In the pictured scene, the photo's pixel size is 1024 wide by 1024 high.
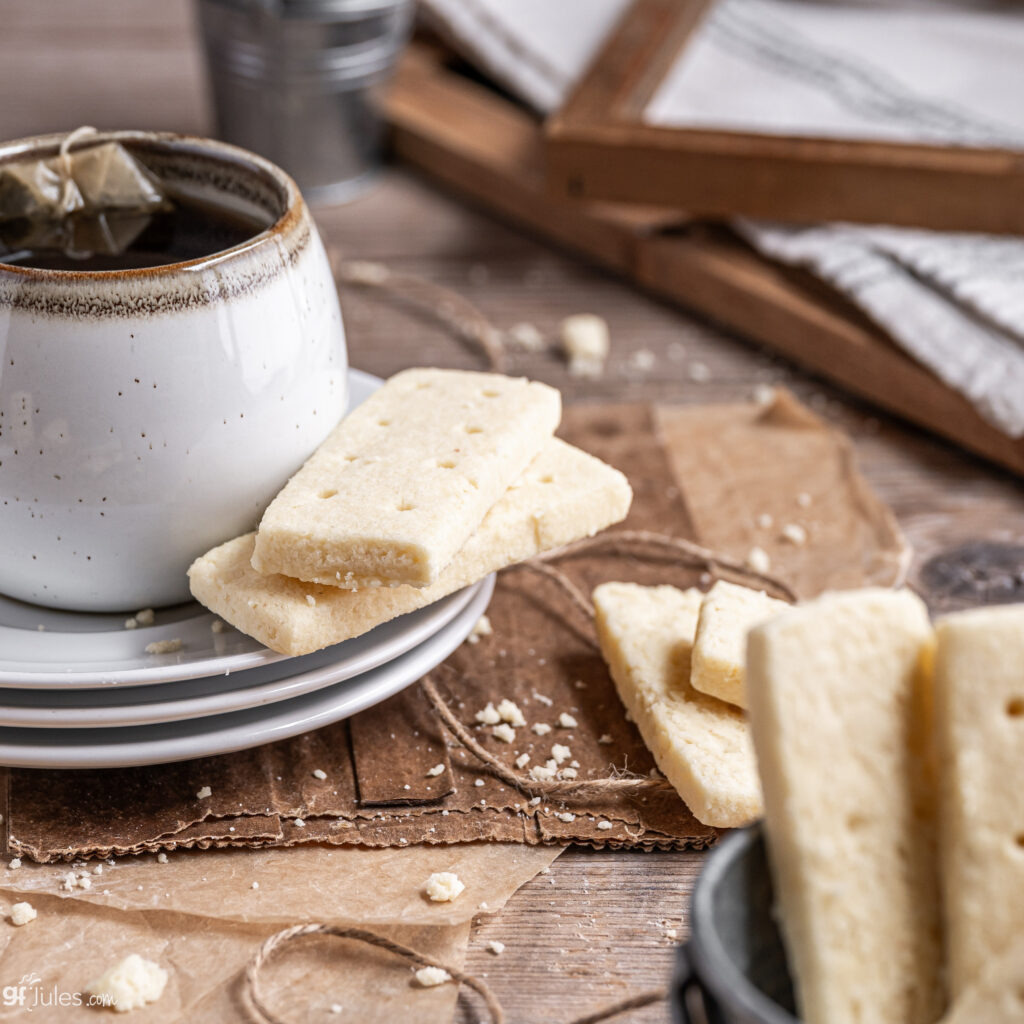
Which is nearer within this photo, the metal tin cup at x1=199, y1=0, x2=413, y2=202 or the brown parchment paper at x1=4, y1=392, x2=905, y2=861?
the brown parchment paper at x1=4, y1=392, x2=905, y2=861

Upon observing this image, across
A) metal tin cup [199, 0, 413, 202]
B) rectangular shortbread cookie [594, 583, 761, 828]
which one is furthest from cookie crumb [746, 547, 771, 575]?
metal tin cup [199, 0, 413, 202]

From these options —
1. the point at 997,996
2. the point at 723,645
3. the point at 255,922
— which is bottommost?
the point at 255,922

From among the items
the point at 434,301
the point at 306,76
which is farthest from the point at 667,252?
the point at 306,76

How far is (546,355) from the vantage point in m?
1.59

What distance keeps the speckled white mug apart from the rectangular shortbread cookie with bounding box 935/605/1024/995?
49cm

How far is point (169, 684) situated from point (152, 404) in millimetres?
185

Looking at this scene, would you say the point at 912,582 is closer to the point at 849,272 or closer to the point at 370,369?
the point at 849,272

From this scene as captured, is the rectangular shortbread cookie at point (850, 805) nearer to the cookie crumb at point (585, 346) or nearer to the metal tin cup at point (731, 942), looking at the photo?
the metal tin cup at point (731, 942)

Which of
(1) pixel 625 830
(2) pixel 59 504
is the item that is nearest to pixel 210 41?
(2) pixel 59 504

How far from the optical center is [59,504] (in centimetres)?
82

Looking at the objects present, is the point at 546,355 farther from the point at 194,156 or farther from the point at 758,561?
the point at 194,156

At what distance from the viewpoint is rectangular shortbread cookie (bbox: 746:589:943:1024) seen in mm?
551

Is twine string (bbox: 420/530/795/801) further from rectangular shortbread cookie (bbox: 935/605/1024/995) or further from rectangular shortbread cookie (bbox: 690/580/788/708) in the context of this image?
rectangular shortbread cookie (bbox: 935/605/1024/995)

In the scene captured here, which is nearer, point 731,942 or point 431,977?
point 731,942
